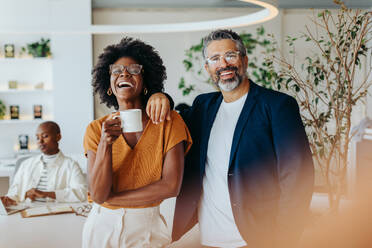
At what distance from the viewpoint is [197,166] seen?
1598 millimetres

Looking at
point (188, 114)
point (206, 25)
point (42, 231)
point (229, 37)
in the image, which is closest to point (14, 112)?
point (42, 231)

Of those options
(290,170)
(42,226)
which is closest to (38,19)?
(42,226)

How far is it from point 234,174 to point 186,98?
4972 millimetres

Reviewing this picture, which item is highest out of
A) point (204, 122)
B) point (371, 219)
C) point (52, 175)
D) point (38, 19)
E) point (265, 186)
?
point (38, 19)

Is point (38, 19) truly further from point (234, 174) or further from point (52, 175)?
point (234, 174)

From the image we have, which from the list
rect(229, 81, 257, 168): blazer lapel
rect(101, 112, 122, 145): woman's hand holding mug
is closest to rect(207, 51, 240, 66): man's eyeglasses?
rect(229, 81, 257, 168): blazer lapel

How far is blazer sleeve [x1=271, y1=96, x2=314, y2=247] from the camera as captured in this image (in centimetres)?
145

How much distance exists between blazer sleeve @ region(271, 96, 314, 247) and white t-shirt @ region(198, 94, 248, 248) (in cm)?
17

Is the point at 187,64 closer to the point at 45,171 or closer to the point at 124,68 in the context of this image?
the point at 45,171

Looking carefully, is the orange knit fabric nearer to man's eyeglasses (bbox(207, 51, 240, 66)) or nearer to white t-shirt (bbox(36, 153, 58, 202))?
man's eyeglasses (bbox(207, 51, 240, 66))

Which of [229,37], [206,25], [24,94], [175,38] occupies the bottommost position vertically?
[24,94]

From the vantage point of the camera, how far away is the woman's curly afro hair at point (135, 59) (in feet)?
4.92

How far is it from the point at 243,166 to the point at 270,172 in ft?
0.35

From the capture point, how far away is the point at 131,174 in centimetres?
139
